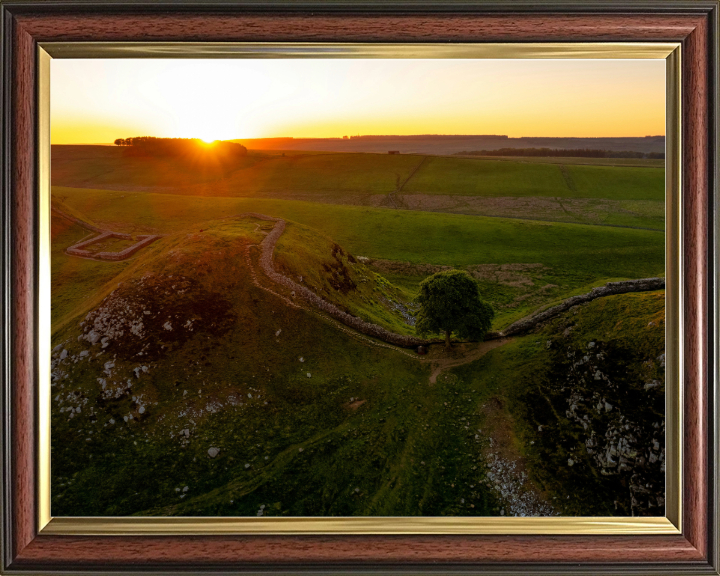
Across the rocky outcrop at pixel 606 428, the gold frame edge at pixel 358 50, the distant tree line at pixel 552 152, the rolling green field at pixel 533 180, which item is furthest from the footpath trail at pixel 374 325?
the gold frame edge at pixel 358 50

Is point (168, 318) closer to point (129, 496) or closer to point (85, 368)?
point (85, 368)

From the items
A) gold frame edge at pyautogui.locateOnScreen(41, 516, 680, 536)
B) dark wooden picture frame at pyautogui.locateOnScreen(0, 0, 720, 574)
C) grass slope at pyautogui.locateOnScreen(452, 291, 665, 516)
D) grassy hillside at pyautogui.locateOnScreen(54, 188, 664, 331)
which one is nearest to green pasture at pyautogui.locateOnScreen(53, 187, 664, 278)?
grassy hillside at pyautogui.locateOnScreen(54, 188, 664, 331)

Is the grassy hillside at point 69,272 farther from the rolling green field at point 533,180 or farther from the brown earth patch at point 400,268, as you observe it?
the rolling green field at point 533,180

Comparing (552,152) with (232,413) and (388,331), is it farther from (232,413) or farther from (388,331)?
(232,413)

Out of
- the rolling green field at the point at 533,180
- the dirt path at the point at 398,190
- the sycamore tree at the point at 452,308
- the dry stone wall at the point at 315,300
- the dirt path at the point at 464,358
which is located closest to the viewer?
the rolling green field at the point at 533,180

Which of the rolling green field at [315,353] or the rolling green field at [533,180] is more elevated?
the rolling green field at [533,180]

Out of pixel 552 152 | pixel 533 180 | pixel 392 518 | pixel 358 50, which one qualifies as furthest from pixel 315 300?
pixel 533 180

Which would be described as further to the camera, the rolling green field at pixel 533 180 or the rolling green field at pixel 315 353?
the rolling green field at pixel 533 180
